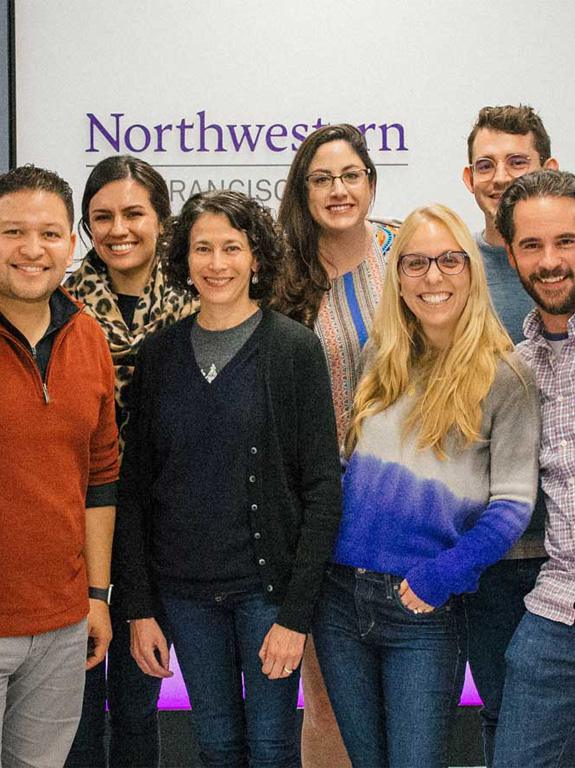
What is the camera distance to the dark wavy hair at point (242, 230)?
7.40 feet

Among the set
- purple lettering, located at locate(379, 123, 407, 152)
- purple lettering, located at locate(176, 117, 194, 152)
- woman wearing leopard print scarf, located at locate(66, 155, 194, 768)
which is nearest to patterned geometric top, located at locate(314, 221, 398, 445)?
woman wearing leopard print scarf, located at locate(66, 155, 194, 768)

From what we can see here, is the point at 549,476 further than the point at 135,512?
No

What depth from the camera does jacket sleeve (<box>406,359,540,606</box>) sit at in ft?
6.63

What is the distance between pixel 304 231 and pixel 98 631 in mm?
1217

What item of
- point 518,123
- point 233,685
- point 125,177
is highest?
point 518,123

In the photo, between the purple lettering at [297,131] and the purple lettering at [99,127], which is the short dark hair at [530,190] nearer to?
the purple lettering at [297,131]

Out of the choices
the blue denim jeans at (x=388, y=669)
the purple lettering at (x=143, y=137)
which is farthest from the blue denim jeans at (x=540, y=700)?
the purple lettering at (x=143, y=137)

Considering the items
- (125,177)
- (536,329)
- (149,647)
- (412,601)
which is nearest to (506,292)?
(536,329)

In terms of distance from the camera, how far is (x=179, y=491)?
87.0 inches

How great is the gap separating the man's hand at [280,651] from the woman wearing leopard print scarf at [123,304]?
1.60 feet

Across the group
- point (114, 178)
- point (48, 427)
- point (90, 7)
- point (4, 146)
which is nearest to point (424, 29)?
point (90, 7)

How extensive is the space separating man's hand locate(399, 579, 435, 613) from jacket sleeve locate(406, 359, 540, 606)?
16 mm

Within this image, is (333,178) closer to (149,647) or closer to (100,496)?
(100,496)

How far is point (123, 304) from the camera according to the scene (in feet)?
8.45
